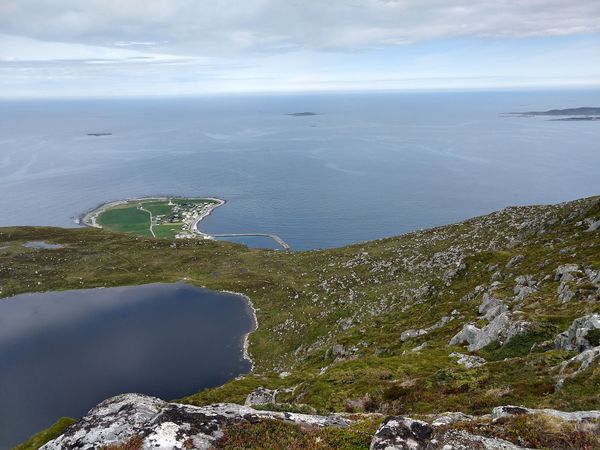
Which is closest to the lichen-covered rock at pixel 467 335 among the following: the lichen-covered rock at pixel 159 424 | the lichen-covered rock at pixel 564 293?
the lichen-covered rock at pixel 564 293

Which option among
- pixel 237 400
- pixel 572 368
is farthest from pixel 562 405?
pixel 237 400

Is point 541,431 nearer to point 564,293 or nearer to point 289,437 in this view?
point 289,437

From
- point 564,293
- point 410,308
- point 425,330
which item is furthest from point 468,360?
point 410,308

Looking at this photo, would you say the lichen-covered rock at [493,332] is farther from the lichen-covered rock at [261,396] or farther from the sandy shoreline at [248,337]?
the sandy shoreline at [248,337]

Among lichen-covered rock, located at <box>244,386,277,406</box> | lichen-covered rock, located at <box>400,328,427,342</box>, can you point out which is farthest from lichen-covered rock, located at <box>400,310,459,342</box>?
lichen-covered rock, located at <box>244,386,277,406</box>

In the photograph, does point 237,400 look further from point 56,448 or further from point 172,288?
point 172,288

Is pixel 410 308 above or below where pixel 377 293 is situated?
above
